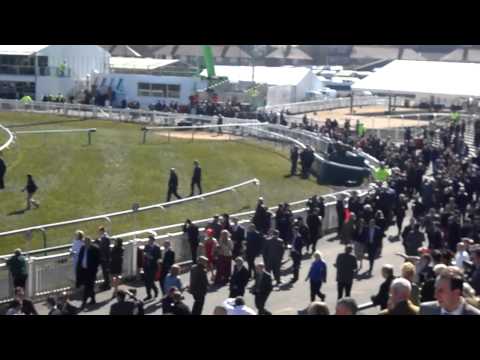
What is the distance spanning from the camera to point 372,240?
47.8 ft

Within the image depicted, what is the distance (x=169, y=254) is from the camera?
1284 centimetres

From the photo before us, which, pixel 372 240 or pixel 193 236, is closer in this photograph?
pixel 372 240

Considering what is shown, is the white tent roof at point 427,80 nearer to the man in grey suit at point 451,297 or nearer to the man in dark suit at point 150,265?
the man in dark suit at point 150,265

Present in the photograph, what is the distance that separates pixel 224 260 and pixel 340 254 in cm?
229

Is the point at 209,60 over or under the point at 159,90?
over

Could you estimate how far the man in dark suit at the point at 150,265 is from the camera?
12633 millimetres

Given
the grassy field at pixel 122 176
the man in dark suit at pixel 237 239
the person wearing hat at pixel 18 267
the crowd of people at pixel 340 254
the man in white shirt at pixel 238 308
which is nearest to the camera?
the man in white shirt at pixel 238 308

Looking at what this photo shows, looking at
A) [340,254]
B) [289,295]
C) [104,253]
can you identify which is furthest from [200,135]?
[340,254]

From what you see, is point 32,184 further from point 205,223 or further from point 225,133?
point 225,133

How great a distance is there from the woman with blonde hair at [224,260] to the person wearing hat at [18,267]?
2889 mm

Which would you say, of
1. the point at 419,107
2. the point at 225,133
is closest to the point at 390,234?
the point at 225,133

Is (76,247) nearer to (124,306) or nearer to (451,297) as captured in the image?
(124,306)

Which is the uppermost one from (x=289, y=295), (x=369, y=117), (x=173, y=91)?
Result: (x=173, y=91)

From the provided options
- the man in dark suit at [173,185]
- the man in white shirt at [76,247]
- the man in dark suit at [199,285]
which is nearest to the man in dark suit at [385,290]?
the man in dark suit at [199,285]
